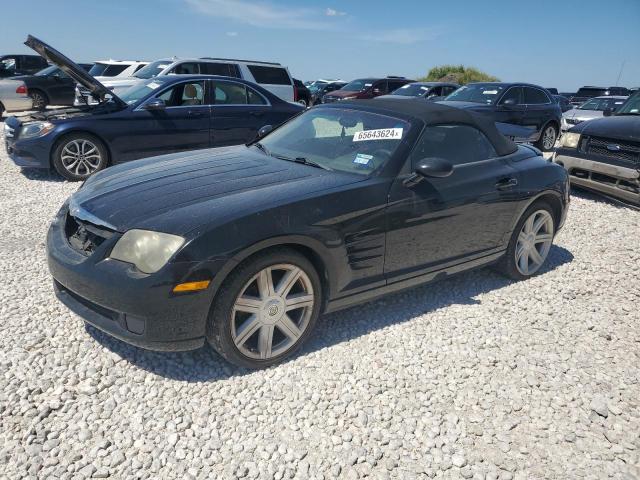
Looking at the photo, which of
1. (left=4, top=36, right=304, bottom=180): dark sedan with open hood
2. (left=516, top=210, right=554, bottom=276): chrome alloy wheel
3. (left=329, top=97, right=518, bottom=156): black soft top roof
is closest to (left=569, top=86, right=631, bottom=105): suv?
(left=4, top=36, right=304, bottom=180): dark sedan with open hood

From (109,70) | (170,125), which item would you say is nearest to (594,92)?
(109,70)

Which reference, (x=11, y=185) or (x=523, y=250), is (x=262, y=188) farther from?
(x=11, y=185)

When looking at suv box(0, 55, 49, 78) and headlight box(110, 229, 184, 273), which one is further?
suv box(0, 55, 49, 78)

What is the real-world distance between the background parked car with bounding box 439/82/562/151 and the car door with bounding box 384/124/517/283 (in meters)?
6.33

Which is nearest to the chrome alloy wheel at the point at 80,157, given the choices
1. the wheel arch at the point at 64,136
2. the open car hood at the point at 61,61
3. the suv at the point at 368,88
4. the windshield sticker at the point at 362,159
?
the wheel arch at the point at 64,136

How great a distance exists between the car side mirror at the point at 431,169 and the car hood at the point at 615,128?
4697 mm

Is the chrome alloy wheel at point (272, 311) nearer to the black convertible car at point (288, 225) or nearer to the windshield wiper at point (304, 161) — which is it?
the black convertible car at point (288, 225)

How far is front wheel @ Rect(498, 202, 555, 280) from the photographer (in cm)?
416

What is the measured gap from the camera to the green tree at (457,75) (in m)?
31.5

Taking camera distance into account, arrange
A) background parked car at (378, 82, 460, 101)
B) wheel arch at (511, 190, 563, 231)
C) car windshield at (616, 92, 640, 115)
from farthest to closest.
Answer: background parked car at (378, 82, 460, 101) < car windshield at (616, 92, 640, 115) < wheel arch at (511, 190, 563, 231)

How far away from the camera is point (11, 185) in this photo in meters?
6.60

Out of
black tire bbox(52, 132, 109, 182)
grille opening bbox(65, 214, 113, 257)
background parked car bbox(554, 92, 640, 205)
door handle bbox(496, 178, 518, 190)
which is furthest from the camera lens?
black tire bbox(52, 132, 109, 182)

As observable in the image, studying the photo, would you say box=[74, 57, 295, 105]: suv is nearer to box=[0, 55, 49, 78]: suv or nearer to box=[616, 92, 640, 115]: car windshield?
box=[0, 55, 49, 78]: suv

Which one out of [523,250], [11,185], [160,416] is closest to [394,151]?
[523,250]
